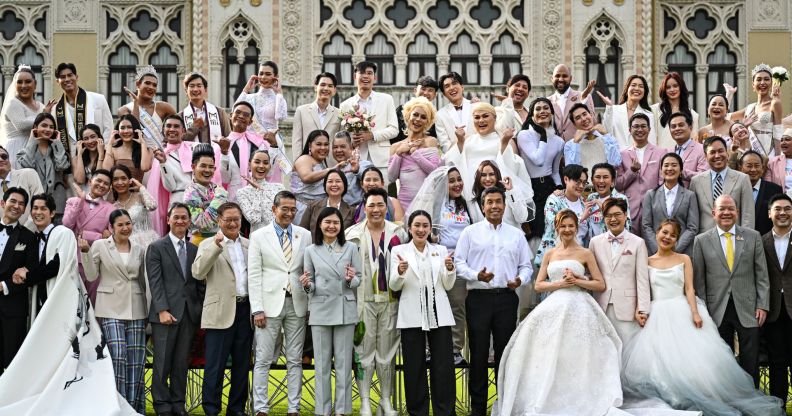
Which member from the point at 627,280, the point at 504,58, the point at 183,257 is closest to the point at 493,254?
the point at 627,280

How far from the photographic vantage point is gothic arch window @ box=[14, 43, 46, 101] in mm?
31219

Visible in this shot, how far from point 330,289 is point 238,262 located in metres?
1.06

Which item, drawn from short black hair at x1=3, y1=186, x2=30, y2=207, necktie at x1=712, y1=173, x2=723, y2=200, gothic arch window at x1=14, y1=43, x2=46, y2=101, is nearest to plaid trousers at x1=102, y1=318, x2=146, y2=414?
short black hair at x1=3, y1=186, x2=30, y2=207

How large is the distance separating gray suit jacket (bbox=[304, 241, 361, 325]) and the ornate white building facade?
699 inches

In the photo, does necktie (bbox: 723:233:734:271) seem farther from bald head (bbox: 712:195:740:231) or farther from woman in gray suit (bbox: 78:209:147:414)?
woman in gray suit (bbox: 78:209:147:414)

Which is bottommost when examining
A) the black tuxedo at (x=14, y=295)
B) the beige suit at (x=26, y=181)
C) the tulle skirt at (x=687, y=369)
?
→ the tulle skirt at (x=687, y=369)

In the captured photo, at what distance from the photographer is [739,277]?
1236 cm

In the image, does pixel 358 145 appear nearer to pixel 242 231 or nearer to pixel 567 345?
pixel 242 231

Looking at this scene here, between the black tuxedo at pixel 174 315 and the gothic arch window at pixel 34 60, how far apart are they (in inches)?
792

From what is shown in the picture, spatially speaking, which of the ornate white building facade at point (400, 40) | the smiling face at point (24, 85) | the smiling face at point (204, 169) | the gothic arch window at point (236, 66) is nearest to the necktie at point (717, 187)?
the smiling face at point (204, 169)

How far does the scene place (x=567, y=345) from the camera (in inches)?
467

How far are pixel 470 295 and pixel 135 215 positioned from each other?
356 centimetres

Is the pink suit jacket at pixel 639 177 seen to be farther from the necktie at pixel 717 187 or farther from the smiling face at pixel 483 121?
the smiling face at pixel 483 121

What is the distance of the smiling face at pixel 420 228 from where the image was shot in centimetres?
1221
